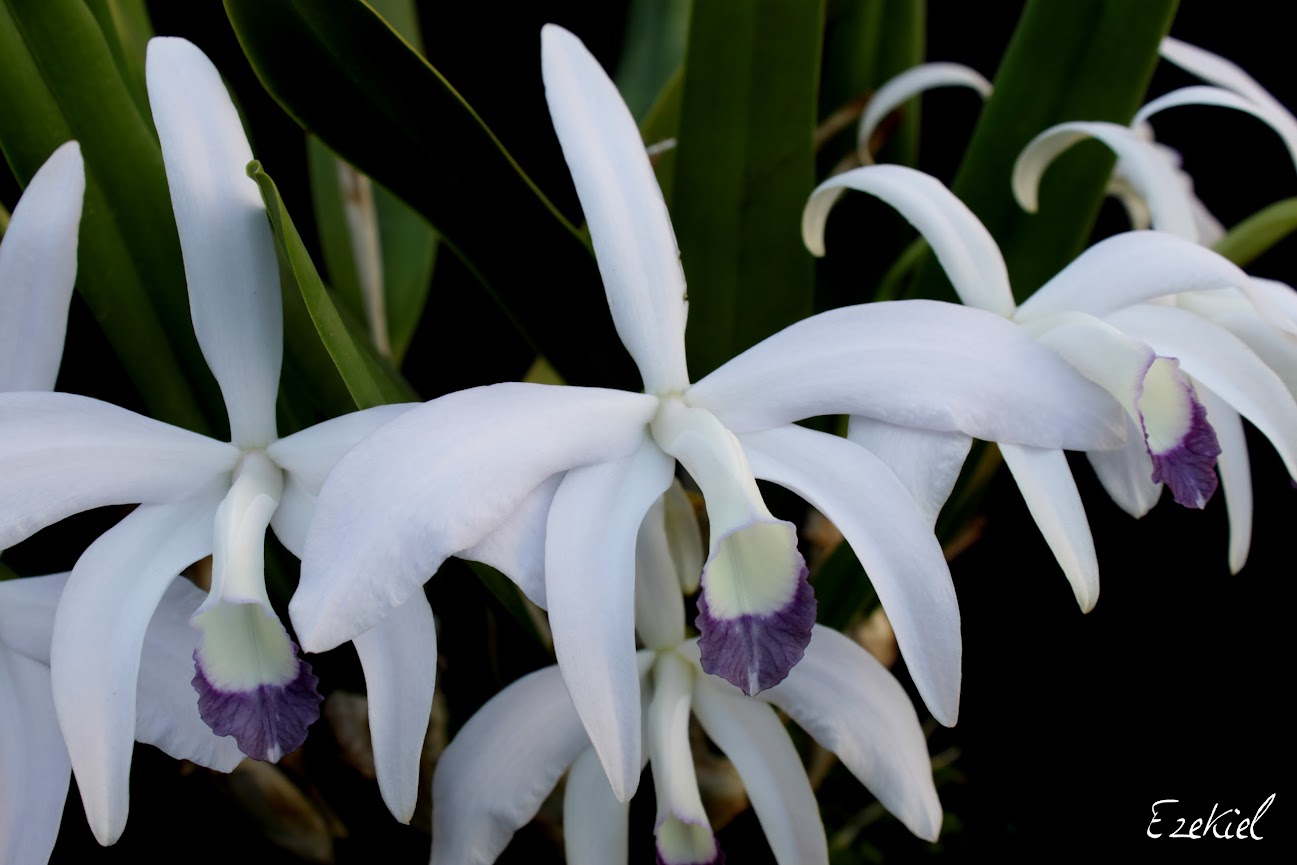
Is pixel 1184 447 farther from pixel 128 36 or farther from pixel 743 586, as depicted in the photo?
pixel 128 36

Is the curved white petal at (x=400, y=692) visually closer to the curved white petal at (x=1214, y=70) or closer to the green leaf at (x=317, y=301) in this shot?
the green leaf at (x=317, y=301)

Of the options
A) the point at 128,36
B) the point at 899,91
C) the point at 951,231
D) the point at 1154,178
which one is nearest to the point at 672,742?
the point at 951,231

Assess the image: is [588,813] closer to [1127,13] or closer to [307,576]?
[307,576]

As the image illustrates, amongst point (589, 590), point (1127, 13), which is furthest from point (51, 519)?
point (1127, 13)

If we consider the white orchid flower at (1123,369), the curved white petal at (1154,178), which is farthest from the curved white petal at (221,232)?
the curved white petal at (1154,178)
